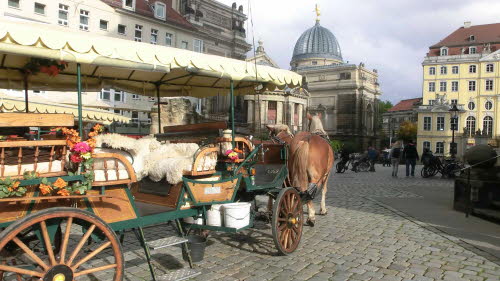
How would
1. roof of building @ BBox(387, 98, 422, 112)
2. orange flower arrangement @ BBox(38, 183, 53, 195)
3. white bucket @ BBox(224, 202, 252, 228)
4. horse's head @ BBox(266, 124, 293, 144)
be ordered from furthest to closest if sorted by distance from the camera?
roof of building @ BBox(387, 98, 422, 112)
horse's head @ BBox(266, 124, 293, 144)
white bucket @ BBox(224, 202, 252, 228)
orange flower arrangement @ BBox(38, 183, 53, 195)

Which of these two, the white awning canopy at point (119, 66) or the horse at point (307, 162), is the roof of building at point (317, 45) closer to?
the horse at point (307, 162)

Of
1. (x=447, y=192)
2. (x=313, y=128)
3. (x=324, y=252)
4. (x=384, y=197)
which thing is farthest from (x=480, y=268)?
(x=447, y=192)

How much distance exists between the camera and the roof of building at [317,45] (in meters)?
85.4

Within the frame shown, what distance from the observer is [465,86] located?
70.3 meters

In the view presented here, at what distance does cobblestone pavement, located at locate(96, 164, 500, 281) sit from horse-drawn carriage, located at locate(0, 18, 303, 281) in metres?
Result: 0.43

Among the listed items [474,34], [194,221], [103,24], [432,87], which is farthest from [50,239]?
[474,34]

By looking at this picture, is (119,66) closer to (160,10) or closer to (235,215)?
(235,215)

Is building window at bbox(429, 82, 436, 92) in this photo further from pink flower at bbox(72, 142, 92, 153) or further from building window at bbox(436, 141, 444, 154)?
pink flower at bbox(72, 142, 92, 153)

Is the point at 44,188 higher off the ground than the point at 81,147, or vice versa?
the point at 81,147

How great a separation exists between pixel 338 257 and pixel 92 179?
3.87 m

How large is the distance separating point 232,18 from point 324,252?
50.9 meters

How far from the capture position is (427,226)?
8.26 meters

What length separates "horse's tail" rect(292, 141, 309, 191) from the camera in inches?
293

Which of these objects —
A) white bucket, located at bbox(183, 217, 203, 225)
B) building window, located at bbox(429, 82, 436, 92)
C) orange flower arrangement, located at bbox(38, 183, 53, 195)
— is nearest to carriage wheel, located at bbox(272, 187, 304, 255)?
white bucket, located at bbox(183, 217, 203, 225)
